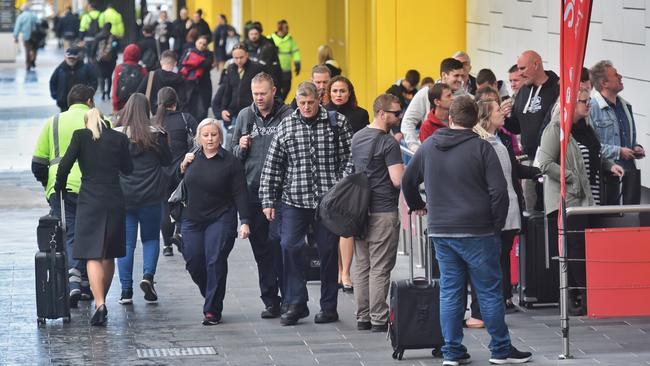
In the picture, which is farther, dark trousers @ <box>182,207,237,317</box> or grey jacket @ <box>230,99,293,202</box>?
grey jacket @ <box>230,99,293,202</box>

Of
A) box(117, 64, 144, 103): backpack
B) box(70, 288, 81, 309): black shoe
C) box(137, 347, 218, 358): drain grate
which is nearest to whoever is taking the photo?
box(137, 347, 218, 358): drain grate

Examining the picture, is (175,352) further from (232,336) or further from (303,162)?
(303,162)

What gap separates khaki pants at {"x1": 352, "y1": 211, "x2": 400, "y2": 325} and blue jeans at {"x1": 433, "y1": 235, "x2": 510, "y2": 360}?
115 cm

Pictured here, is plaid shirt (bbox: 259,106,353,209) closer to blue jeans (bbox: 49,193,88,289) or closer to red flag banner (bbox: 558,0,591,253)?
red flag banner (bbox: 558,0,591,253)

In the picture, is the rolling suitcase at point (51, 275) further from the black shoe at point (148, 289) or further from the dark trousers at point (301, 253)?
the dark trousers at point (301, 253)

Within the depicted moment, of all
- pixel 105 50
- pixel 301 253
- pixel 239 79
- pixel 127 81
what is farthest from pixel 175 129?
pixel 105 50

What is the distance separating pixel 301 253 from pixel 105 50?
938 inches

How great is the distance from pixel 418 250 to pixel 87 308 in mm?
3560

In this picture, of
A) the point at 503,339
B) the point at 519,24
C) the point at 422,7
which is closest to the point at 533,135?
the point at 503,339

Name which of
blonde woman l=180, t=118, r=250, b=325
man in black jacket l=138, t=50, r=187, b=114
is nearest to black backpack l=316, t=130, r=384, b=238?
blonde woman l=180, t=118, r=250, b=325

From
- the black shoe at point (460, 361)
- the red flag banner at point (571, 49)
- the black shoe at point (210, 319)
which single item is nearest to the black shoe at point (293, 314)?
the black shoe at point (210, 319)

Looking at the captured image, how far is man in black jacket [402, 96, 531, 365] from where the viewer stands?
30.2ft

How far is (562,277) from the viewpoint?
9742 mm

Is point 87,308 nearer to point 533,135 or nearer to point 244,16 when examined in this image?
point 533,135
